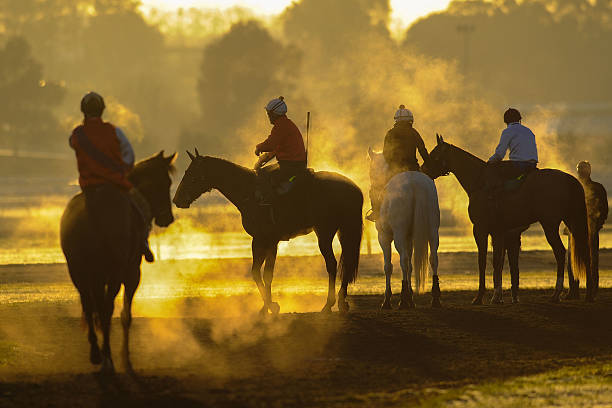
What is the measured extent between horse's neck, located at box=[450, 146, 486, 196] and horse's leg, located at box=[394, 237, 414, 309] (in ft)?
5.10

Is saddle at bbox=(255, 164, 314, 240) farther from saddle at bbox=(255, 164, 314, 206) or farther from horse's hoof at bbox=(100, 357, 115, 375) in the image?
horse's hoof at bbox=(100, 357, 115, 375)

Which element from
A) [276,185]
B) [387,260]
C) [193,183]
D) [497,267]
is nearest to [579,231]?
[497,267]

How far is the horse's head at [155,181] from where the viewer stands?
1255 cm

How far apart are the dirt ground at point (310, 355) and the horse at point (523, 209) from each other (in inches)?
22.8

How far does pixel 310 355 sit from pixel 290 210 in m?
3.57

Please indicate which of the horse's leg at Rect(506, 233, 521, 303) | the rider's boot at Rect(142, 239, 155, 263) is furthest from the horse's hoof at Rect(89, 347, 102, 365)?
the horse's leg at Rect(506, 233, 521, 303)

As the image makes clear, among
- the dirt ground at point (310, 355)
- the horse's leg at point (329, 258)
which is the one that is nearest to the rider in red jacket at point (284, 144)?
the horse's leg at point (329, 258)

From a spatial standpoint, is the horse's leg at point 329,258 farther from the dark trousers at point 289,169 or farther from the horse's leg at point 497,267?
the horse's leg at point 497,267

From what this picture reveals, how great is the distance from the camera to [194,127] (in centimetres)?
10950

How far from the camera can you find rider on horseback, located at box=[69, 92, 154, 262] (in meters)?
11.7

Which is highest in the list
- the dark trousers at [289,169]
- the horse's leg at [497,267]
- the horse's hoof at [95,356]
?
the dark trousers at [289,169]

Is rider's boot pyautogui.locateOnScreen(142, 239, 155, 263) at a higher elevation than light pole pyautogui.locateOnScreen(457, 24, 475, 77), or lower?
lower

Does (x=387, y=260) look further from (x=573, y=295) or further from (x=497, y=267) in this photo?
(x=573, y=295)

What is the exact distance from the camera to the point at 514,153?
17453 millimetres
